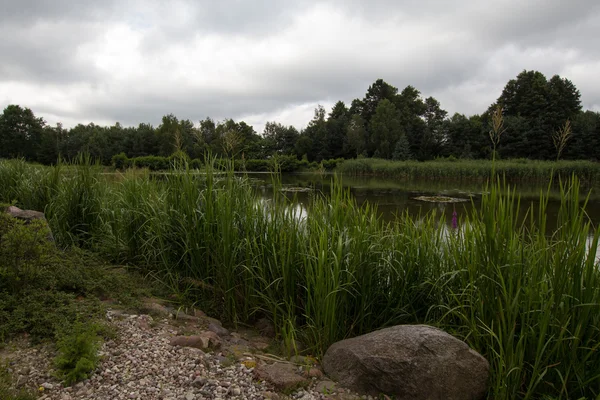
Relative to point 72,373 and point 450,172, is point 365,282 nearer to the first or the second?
point 72,373

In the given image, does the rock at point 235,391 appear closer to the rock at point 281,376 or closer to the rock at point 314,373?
the rock at point 281,376

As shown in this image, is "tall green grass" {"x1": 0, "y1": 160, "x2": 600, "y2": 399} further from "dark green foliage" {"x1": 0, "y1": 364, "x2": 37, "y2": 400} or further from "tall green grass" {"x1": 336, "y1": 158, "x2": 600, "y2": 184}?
"tall green grass" {"x1": 336, "y1": 158, "x2": 600, "y2": 184}

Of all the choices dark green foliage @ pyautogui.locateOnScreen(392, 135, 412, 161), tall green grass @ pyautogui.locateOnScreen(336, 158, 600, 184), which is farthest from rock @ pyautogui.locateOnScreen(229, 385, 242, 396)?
dark green foliage @ pyautogui.locateOnScreen(392, 135, 412, 161)

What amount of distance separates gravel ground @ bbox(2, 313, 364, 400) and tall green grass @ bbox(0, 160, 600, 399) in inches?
26.3

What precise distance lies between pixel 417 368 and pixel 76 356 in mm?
2101

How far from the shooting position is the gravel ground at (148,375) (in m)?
2.13

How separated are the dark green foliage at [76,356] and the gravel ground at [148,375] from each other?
2.0 inches

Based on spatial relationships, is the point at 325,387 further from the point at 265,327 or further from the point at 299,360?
the point at 265,327

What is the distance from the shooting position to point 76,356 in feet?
7.38

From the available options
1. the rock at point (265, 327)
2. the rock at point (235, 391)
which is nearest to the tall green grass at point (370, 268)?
the rock at point (265, 327)

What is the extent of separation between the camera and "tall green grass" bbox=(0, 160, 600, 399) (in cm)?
239

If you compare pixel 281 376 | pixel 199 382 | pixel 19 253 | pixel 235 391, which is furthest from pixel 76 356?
pixel 281 376

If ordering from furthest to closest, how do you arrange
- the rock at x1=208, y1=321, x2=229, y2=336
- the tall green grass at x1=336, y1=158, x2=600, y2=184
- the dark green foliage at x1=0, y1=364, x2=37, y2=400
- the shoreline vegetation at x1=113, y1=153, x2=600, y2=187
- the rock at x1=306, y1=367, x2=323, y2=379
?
the tall green grass at x1=336, y1=158, x2=600, y2=184 < the shoreline vegetation at x1=113, y1=153, x2=600, y2=187 < the rock at x1=208, y1=321, x2=229, y2=336 < the rock at x1=306, y1=367, x2=323, y2=379 < the dark green foliage at x1=0, y1=364, x2=37, y2=400

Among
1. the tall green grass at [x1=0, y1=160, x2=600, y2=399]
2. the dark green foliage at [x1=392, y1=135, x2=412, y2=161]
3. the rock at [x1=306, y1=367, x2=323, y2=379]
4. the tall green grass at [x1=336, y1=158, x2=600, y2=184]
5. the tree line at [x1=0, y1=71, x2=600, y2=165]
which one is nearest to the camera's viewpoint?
the tall green grass at [x1=0, y1=160, x2=600, y2=399]
